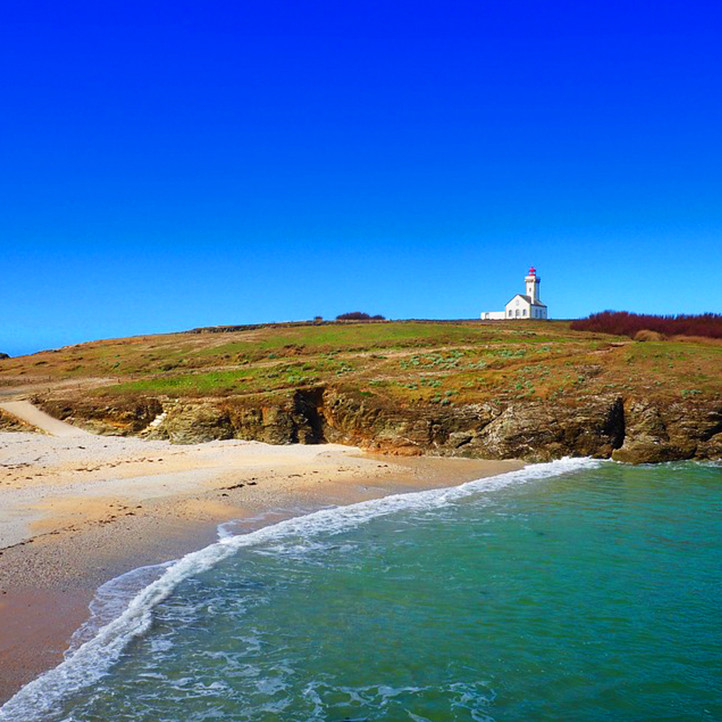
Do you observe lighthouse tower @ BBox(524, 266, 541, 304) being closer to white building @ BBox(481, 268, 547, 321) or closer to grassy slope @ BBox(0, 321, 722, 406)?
white building @ BBox(481, 268, 547, 321)

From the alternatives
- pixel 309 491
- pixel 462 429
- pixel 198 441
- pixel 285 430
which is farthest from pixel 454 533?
pixel 198 441

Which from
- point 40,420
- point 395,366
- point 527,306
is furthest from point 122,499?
point 527,306

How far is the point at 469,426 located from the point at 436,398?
2.05 meters

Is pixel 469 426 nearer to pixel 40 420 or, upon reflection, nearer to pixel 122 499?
pixel 122 499

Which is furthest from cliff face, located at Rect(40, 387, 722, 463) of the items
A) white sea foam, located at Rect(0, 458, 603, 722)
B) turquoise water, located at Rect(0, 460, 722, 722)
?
turquoise water, located at Rect(0, 460, 722, 722)

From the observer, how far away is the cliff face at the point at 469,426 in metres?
25.9

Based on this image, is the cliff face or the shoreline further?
the cliff face

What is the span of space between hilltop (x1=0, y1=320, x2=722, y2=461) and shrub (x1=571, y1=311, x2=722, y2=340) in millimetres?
6879

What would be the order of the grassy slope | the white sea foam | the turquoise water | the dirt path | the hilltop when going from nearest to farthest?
the white sea foam
the turquoise water
the hilltop
the grassy slope
the dirt path

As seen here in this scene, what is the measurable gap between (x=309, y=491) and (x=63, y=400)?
17.9 metres

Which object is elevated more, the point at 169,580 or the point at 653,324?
the point at 653,324

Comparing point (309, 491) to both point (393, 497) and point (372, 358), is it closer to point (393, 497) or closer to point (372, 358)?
point (393, 497)

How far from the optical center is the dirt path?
29266 millimetres

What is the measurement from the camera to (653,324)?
49.4 meters
